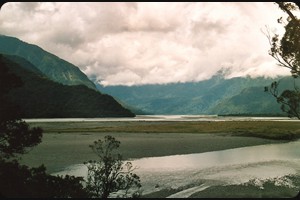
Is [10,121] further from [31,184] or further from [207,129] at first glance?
[207,129]

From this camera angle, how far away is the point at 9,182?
14.0 m

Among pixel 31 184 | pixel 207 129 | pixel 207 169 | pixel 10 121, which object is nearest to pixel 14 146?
pixel 10 121

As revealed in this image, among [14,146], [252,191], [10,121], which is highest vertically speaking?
[10,121]

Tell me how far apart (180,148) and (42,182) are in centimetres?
4291

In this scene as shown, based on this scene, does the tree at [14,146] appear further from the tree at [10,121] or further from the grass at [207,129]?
the grass at [207,129]

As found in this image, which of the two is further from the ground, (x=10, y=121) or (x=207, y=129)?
(x=10, y=121)

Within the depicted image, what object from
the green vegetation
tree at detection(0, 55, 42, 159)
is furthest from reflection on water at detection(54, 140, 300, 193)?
tree at detection(0, 55, 42, 159)

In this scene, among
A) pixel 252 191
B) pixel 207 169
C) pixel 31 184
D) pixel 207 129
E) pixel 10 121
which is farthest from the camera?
pixel 207 129

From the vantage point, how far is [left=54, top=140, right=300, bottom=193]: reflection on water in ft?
100

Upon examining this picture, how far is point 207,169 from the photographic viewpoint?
3731 centimetres

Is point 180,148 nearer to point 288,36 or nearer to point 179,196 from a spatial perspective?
point 179,196

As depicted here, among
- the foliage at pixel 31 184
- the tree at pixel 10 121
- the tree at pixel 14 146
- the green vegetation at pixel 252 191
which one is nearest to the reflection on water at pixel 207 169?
the green vegetation at pixel 252 191

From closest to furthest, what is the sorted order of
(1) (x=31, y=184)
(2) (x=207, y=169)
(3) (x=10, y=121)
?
(3) (x=10, y=121), (1) (x=31, y=184), (2) (x=207, y=169)

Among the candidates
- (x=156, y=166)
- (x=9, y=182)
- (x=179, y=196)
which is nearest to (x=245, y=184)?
(x=179, y=196)
